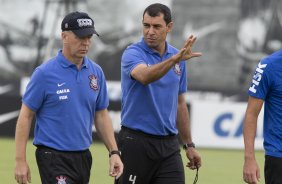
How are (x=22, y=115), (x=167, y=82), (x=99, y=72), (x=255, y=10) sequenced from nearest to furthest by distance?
(x=22, y=115)
(x=99, y=72)
(x=167, y=82)
(x=255, y=10)

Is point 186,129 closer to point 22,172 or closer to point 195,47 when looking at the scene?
point 22,172

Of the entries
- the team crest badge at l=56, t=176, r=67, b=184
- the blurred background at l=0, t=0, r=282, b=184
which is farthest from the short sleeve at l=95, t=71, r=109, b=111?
the blurred background at l=0, t=0, r=282, b=184

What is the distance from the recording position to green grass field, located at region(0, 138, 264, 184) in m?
11.8

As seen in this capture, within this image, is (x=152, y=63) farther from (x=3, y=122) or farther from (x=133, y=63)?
(x=3, y=122)

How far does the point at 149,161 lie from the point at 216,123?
10465mm

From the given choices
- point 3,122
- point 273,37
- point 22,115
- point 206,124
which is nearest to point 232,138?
point 206,124

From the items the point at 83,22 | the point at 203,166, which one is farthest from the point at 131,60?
the point at 203,166

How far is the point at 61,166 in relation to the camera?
6293 millimetres

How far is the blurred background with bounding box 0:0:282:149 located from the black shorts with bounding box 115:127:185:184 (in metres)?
10.1

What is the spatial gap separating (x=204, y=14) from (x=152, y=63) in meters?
10.5

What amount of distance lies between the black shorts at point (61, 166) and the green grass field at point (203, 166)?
4664mm

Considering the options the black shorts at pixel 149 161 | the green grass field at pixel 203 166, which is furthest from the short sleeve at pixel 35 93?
the green grass field at pixel 203 166

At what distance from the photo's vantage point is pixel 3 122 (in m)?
17.5

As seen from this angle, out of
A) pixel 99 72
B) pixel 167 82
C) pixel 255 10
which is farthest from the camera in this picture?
pixel 255 10
